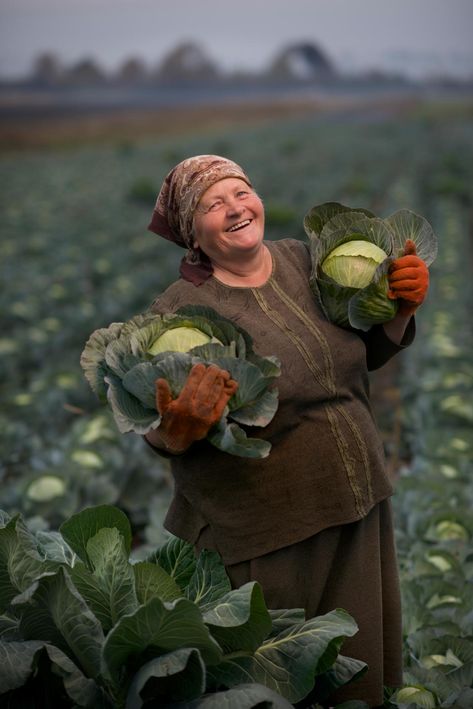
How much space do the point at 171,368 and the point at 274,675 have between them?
781 millimetres

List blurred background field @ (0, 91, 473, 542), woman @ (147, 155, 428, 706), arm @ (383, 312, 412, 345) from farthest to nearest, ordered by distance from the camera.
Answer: blurred background field @ (0, 91, 473, 542)
arm @ (383, 312, 412, 345)
woman @ (147, 155, 428, 706)

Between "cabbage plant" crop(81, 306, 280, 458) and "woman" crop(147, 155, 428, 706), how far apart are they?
0.34 feet

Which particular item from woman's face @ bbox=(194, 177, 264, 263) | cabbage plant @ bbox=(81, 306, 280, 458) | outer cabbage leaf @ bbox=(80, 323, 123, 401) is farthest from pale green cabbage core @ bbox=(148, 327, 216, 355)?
woman's face @ bbox=(194, 177, 264, 263)

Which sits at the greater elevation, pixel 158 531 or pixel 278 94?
pixel 158 531

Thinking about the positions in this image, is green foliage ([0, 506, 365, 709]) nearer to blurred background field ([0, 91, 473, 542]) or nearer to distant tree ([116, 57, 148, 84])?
blurred background field ([0, 91, 473, 542])

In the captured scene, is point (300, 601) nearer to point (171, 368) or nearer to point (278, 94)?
point (171, 368)

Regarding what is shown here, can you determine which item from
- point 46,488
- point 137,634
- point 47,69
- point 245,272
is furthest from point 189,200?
point 47,69

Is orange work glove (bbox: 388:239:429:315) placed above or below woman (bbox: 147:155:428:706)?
above

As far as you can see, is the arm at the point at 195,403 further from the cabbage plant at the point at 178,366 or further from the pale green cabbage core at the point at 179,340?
the pale green cabbage core at the point at 179,340

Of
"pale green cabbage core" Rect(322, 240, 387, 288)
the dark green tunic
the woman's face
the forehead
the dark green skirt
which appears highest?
the forehead

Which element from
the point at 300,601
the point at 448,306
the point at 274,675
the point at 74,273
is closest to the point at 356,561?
the point at 300,601

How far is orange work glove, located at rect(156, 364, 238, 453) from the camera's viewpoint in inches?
76.7

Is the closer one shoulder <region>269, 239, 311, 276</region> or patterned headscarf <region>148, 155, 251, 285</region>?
patterned headscarf <region>148, 155, 251, 285</region>

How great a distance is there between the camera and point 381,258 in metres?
2.29
